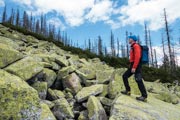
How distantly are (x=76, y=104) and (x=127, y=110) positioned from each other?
252cm

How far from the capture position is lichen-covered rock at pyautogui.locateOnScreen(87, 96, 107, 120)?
842cm

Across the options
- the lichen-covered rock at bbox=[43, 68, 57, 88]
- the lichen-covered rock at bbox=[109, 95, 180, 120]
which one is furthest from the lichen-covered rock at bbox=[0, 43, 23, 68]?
the lichen-covered rock at bbox=[109, 95, 180, 120]

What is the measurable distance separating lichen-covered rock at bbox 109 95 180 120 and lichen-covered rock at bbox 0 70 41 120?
2.38m

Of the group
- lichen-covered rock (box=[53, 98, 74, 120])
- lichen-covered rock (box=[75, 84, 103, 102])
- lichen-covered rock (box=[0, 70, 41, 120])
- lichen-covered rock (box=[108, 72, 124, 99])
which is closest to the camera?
lichen-covered rock (box=[0, 70, 41, 120])

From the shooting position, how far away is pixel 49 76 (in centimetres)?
1109

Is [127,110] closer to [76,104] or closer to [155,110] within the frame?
[155,110]

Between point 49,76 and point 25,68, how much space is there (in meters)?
1.57

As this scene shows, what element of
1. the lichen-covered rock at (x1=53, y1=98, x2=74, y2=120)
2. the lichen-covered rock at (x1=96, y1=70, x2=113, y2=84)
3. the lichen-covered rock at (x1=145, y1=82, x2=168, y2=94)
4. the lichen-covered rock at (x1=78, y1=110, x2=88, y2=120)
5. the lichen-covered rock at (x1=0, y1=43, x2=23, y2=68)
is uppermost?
the lichen-covered rock at (x1=0, y1=43, x2=23, y2=68)

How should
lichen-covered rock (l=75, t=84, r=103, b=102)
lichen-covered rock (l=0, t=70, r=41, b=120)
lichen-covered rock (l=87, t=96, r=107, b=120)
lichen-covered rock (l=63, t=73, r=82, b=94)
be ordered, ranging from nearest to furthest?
1. lichen-covered rock (l=0, t=70, r=41, b=120)
2. lichen-covered rock (l=87, t=96, r=107, b=120)
3. lichen-covered rock (l=75, t=84, r=103, b=102)
4. lichen-covered rock (l=63, t=73, r=82, b=94)

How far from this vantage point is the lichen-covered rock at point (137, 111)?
7.86 meters

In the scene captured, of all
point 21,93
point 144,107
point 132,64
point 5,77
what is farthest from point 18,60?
point 144,107

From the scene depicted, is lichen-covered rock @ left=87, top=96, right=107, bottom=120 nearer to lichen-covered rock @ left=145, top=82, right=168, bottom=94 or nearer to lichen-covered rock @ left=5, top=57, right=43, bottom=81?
lichen-covered rock @ left=5, top=57, right=43, bottom=81

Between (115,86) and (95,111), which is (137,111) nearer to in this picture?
(95,111)

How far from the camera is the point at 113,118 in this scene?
772 cm
